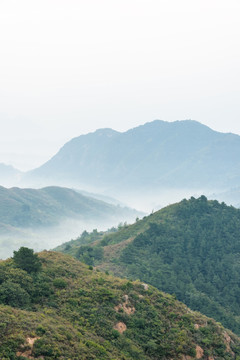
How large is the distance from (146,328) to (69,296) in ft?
30.1

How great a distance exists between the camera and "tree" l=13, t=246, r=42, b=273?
40406 millimetres

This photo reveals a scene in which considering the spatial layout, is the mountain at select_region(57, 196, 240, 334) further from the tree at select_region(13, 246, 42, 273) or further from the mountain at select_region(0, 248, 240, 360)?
the tree at select_region(13, 246, 42, 273)

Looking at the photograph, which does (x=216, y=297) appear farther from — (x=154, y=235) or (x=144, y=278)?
(x=154, y=235)

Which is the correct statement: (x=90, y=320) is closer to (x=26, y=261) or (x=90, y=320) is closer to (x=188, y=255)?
(x=26, y=261)

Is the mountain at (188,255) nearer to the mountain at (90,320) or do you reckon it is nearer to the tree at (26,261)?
the mountain at (90,320)

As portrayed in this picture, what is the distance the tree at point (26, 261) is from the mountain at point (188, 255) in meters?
39.2

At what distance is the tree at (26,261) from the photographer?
133 feet

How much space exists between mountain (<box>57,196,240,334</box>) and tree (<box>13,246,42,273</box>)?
129ft

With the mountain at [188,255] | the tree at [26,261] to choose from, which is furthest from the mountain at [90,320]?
the mountain at [188,255]

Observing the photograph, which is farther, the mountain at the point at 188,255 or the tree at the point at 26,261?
the mountain at the point at 188,255

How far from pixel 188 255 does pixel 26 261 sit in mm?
58374

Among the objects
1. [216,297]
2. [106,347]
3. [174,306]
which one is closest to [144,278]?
[216,297]

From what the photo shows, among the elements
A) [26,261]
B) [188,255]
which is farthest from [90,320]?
[188,255]

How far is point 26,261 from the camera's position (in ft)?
133
